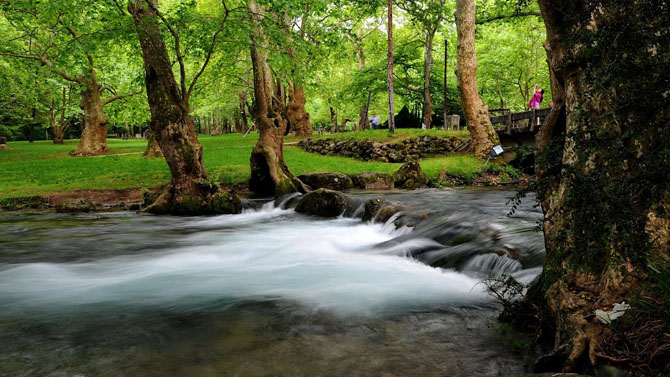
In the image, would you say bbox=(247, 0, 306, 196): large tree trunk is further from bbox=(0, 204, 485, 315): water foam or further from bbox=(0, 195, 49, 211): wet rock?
bbox=(0, 195, 49, 211): wet rock

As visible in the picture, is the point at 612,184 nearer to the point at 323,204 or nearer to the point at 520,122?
the point at 323,204

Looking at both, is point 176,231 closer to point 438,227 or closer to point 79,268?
point 79,268

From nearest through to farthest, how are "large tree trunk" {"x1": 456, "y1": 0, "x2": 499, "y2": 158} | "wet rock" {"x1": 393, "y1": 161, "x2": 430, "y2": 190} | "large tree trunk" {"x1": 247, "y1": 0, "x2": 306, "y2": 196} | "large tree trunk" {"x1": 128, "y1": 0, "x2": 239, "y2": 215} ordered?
1. "large tree trunk" {"x1": 128, "y1": 0, "x2": 239, "y2": 215}
2. "large tree trunk" {"x1": 247, "y1": 0, "x2": 306, "y2": 196}
3. "wet rock" {"x1": 393, "y1": 161, "x2": 430, "y2": 190}
4. "large tree trunk" {"x1": 456, "y1": 0, "x2": 499, "y2": 158}

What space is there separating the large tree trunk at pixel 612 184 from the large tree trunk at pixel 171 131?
10.1 m

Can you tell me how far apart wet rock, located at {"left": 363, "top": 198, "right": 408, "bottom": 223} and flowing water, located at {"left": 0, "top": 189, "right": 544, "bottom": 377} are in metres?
0.30

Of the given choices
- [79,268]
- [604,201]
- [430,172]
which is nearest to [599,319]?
[604,201]

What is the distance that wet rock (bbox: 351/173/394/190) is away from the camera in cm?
1759

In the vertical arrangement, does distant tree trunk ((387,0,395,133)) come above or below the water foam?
above

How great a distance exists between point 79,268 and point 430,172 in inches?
559

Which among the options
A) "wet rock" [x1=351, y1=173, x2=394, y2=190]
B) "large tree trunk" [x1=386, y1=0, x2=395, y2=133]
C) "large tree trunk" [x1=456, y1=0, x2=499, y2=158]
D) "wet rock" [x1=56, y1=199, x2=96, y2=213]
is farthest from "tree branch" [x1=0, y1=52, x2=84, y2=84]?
"large tree trunk" [x1=456, y1=0, x2=499, y2=158]

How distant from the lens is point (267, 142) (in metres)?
14.8

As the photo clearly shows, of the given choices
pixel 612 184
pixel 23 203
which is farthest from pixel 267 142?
pixel 612 184

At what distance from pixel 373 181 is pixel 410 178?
146 centimetres

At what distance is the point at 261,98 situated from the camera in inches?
567
